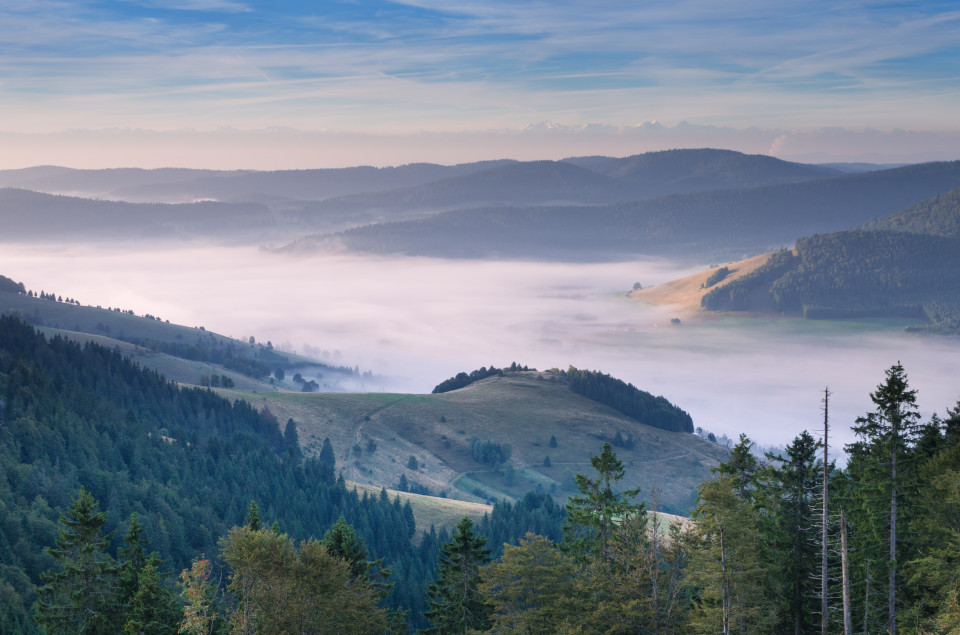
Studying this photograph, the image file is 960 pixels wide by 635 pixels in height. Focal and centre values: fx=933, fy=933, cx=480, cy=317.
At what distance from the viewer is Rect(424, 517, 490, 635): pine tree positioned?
2298 inches

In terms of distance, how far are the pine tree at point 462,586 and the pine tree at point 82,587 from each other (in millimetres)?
21055

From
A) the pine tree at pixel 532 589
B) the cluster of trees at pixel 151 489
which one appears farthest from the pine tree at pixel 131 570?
the cluster of trees at pixel 151 489

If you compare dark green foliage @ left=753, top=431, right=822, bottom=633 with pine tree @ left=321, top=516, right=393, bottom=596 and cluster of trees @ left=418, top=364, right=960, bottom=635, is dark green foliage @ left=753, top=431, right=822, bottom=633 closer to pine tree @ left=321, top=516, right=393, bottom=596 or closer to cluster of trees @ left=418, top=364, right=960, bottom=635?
cluster of trees @ left=418, top=364, right=960, bottom=635

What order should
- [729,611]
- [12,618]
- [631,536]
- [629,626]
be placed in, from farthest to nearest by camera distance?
[12,618] < [631,536] < [629,626] < [729,611]

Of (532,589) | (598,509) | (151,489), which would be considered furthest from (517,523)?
(532,589)

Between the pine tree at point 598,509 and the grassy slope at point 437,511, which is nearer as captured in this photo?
the pine tree at point 598,509

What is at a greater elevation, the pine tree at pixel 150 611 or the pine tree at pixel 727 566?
the pine tree at pixel 727 566

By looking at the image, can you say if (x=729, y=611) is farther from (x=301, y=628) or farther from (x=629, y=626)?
(x=301, y=628)

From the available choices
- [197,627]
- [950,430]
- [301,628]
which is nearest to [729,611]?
[301,628]

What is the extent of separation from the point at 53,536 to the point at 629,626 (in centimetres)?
8248

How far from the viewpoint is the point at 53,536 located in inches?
4237

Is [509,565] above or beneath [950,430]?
beneath

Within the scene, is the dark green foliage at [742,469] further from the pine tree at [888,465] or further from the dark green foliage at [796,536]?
the pine tree at [888,465]

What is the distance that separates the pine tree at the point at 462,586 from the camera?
58.4m
